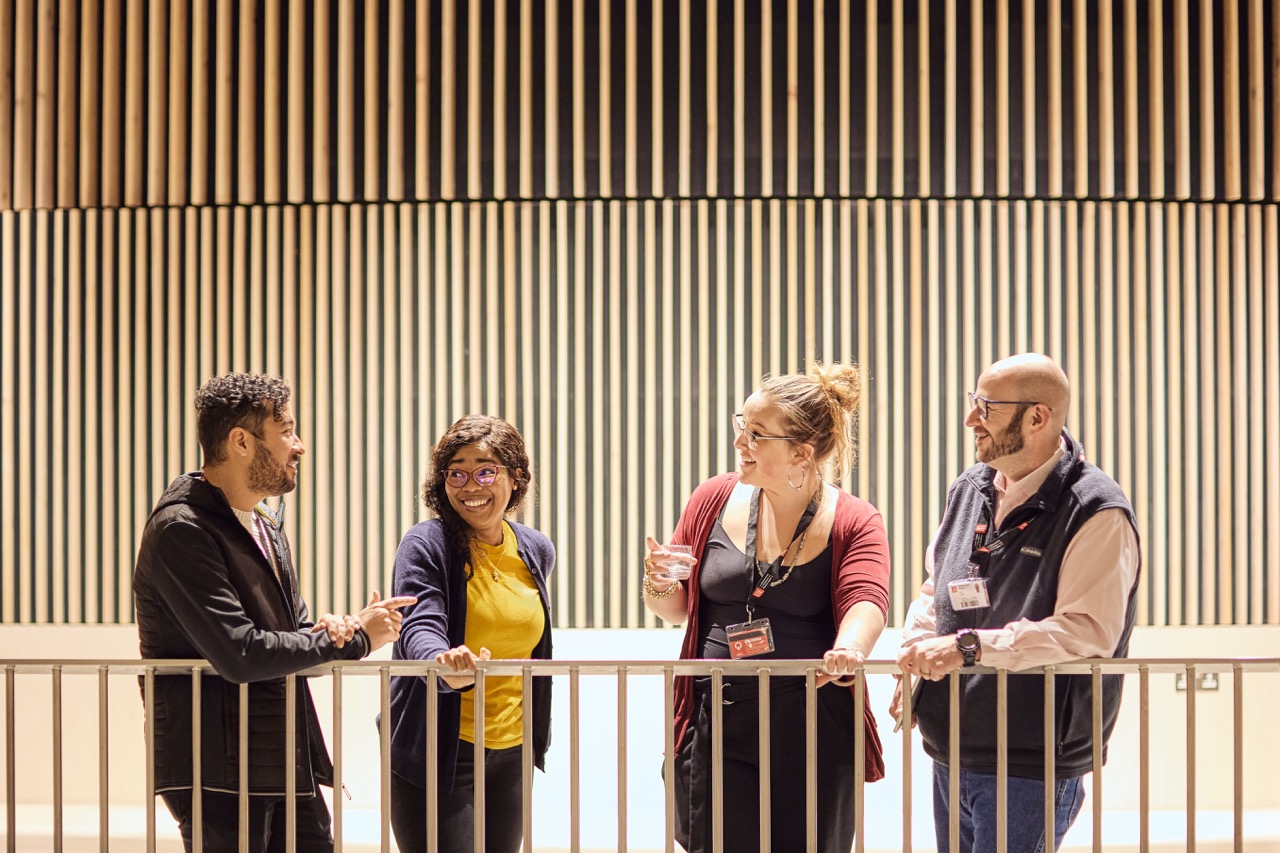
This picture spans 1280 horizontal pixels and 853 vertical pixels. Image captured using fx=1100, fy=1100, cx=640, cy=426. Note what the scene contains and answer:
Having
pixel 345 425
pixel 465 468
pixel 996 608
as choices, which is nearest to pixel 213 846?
pixel 465 468

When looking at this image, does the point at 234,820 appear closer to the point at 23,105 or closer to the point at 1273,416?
the point at 23,105

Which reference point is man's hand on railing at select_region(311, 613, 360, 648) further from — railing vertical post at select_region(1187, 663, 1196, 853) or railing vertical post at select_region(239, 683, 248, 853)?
railing vertical post at select_region(1187, 663, 1196, 853)

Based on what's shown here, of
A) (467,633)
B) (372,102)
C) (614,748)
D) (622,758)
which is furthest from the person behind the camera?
(614,748)

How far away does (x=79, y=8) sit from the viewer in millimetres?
5008

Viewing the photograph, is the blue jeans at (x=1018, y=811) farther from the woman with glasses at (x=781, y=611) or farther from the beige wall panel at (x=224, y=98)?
the beige wall panel at (x=224, y=98)

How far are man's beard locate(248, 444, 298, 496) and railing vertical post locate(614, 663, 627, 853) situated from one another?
3.10 feet

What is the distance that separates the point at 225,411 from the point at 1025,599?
197 centimetres

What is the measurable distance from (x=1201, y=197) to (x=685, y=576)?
136 inches

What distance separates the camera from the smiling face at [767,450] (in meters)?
2.68

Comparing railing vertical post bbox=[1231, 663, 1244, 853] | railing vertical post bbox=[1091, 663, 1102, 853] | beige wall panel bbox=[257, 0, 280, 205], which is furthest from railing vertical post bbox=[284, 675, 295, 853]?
beige wall panel bbox=[257, 0, 280, 205]

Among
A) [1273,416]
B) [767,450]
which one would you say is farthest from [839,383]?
[1273,416]

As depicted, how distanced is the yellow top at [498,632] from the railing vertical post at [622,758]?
0.84 feet

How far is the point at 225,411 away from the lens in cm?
268

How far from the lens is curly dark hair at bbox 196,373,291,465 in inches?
105
